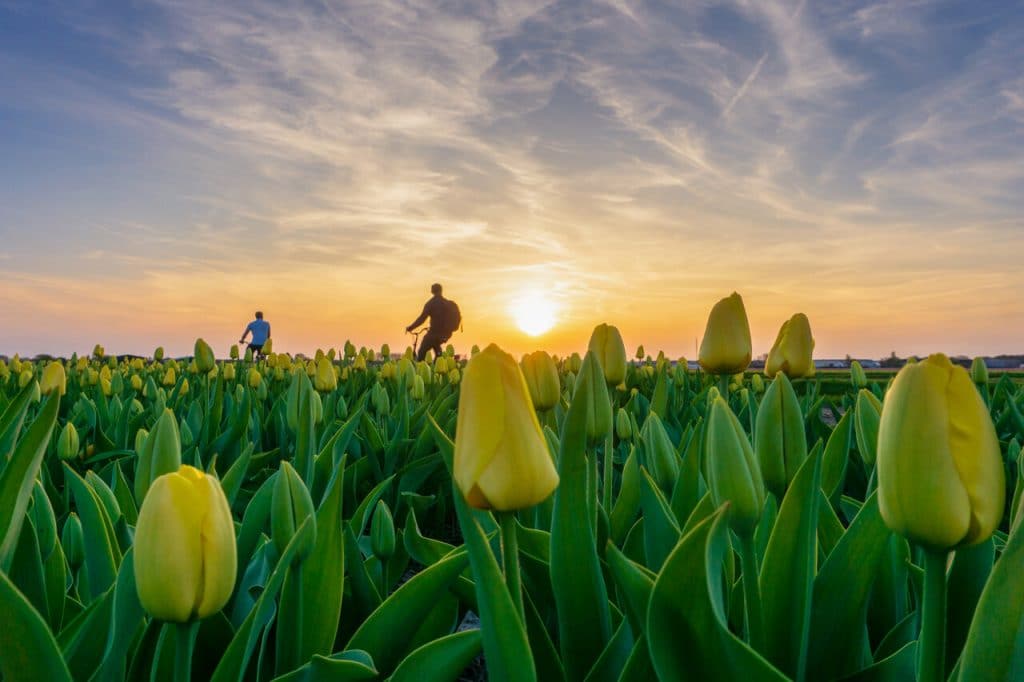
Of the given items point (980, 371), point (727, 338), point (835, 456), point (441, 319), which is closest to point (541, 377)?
point (727, 338)

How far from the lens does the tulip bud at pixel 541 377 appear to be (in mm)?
1936

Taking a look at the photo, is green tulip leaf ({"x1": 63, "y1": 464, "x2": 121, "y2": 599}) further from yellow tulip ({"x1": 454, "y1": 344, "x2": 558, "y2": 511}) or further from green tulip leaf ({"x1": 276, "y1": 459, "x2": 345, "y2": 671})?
yellow tulip ({"x1": 454, "y1": 344, "x2": 558, "y2": 511})

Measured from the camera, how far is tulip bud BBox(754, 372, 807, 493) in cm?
139

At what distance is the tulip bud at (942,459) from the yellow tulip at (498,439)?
37 centimetres

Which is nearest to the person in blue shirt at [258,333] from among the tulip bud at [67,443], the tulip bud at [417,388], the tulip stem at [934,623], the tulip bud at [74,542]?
the tulip bud at [417,388]

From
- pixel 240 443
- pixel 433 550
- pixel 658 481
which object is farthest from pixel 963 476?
pixel 240 443

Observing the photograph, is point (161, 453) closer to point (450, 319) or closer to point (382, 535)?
point (382, 535)

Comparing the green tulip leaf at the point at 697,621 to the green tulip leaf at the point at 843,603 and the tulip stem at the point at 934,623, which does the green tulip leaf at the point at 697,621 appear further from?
the green tulip leaf at the point at 843,603

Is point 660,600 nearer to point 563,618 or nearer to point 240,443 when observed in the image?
point 563,618

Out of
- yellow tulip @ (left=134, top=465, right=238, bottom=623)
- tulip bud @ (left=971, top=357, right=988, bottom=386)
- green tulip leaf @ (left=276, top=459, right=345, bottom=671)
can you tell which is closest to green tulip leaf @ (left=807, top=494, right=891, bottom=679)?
green tulip leaf @ (left=276, top=459, right=345, bottom=671)

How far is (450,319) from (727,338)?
11.8 meters

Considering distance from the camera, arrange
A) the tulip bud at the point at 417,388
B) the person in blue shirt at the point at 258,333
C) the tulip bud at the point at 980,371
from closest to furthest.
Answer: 1. the tulip bud at the point at 417,388
2. the tulip bud at the point at 980,371
3. the person in blue shirt at the point at 258,333

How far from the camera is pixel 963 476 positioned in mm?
711

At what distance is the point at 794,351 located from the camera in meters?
1.94
